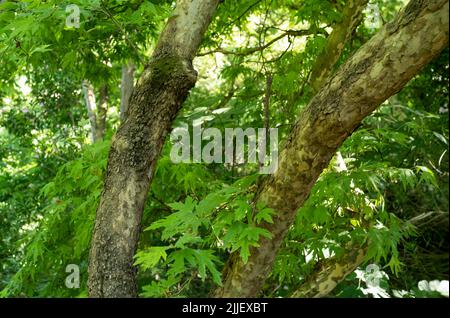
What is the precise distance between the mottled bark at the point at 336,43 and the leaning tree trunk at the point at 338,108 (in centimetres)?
151

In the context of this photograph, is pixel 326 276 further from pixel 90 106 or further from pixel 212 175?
pixel 90 106

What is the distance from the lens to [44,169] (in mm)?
4930

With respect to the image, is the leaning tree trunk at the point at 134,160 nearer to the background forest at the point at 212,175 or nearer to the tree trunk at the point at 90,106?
the background forest at the point at 212,175

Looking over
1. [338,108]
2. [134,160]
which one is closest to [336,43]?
[338,108]

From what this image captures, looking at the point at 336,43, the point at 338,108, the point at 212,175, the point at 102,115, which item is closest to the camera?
the point at 338,108

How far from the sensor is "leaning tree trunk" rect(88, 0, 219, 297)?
2293 mm

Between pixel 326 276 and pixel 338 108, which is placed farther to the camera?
pixel 326 276

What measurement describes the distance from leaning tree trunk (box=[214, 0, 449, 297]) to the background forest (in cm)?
11

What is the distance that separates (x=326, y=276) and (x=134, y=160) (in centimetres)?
167

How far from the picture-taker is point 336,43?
3775mm

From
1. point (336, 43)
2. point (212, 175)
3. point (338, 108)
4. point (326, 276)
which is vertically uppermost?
point (336, 43)

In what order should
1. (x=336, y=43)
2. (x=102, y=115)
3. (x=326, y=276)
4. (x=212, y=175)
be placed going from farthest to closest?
(x=102, y=115), (x=212, y=175), (x=336, y=43), (x=326, y=276)

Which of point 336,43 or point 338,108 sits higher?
point 336,43

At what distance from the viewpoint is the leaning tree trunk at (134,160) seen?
2.29 meters
